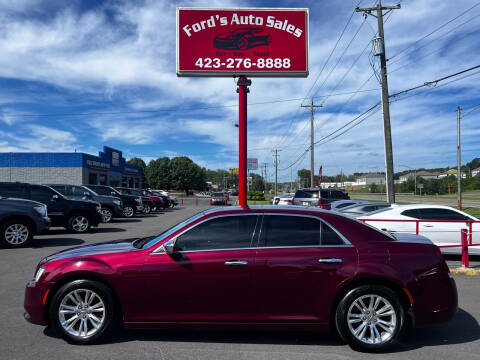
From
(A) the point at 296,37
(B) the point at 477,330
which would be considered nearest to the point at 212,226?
(B) the point at 477,330

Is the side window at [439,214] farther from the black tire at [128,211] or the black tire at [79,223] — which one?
the black tire at [128,211]

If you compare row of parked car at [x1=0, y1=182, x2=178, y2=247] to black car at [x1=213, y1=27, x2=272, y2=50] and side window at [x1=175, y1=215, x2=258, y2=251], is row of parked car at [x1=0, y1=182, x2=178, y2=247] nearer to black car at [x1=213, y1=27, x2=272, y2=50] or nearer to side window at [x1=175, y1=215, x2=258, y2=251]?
black car at [x1=213, y1=27, x2=272, y2=50]

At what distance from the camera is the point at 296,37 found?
13.3 m

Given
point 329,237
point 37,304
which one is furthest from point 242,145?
point 37,304

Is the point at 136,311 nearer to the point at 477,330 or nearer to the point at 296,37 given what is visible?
the point at 477,330

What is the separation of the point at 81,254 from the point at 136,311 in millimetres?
978

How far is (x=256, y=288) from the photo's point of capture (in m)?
4.20

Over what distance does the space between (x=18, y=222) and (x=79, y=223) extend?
3618 millimetres

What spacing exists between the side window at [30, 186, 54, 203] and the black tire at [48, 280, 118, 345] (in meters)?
10.5

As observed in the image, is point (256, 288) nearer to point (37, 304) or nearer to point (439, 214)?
point (37, 304)

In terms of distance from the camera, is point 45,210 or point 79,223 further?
point 79,223

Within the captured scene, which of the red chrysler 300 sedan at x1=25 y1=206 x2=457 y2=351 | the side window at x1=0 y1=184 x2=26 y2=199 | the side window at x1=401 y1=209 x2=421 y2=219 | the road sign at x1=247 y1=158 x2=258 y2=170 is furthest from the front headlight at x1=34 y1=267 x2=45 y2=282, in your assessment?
the road sign at x1=247 y1=158 x2=258 y2=170

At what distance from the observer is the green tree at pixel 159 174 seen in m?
99.8

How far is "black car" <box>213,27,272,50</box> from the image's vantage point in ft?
42.9
